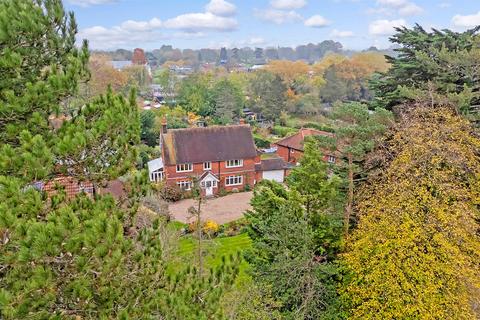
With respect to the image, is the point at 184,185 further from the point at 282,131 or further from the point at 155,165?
the point at 282,131

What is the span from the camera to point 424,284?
38.3 ft

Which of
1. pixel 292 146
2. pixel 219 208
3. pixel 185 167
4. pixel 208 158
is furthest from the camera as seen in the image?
pixel 292 146

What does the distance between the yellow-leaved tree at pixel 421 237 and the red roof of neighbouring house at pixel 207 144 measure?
22.8 metres

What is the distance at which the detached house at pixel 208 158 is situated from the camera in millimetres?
34625

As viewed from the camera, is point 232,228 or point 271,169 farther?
point 271,169

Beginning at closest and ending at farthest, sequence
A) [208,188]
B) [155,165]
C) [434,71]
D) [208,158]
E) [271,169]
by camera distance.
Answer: [434,71], [208,158], [208,188], [155,165], [271,169]

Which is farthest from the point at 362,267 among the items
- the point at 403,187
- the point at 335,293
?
the point at 403,187

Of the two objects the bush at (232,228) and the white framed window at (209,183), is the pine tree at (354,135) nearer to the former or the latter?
the bush at (232,228)

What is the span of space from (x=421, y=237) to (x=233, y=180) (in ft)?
83.6

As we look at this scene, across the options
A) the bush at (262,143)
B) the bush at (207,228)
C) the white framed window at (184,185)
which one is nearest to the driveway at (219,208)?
the white framed window at (184,185)

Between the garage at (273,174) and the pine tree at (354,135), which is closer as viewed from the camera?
the pine tree at (354,135)

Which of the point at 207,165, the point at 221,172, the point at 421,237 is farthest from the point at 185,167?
the point at 421,237

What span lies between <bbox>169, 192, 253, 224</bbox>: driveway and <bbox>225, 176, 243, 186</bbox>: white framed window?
1050 millimetres

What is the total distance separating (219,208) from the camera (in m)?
32.4
